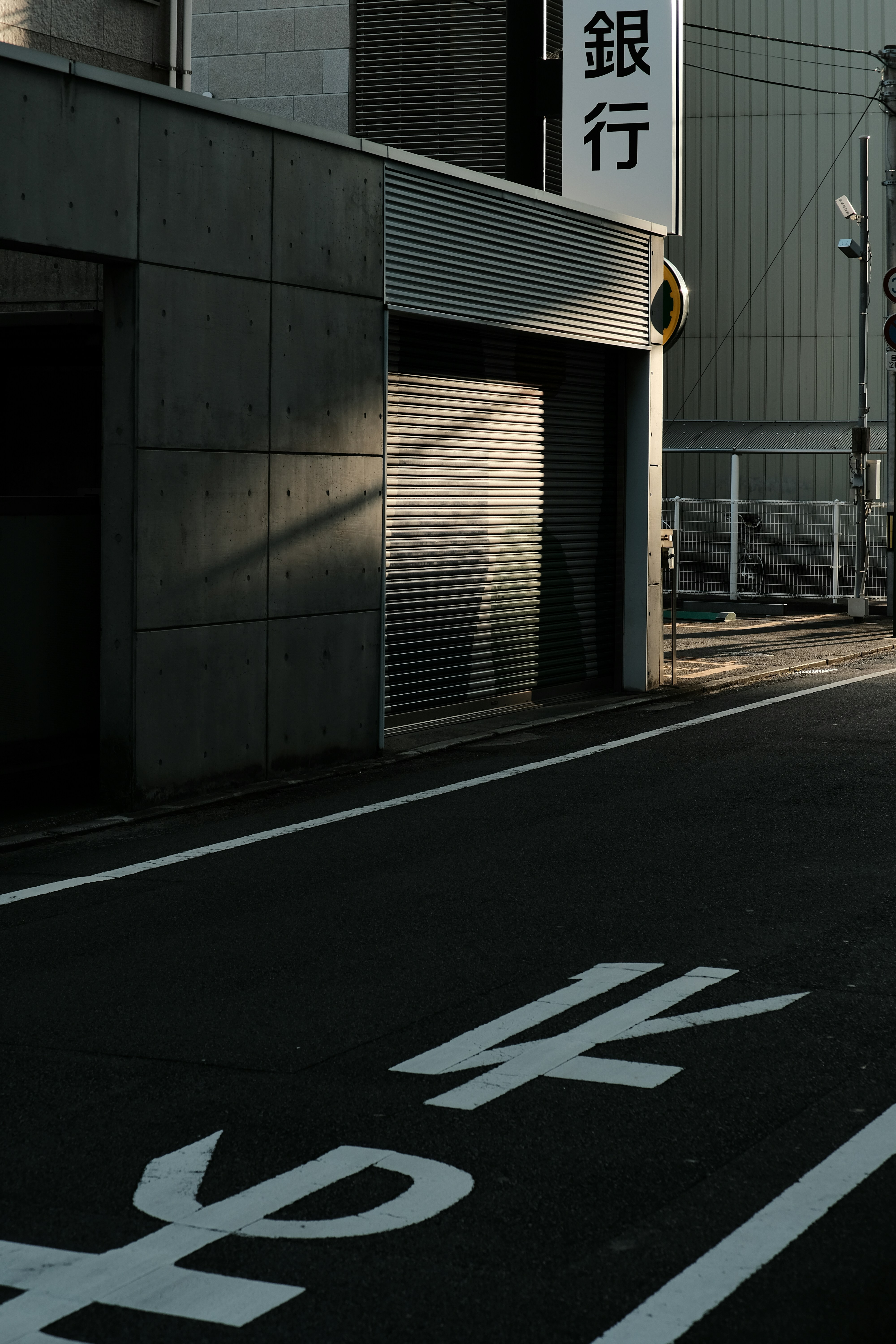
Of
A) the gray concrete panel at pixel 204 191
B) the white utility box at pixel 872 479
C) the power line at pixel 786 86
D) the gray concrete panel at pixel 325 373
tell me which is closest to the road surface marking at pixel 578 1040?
the gray concrete panel at pixel 204 191

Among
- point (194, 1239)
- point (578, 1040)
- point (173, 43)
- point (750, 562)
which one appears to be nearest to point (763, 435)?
point (750, 562)

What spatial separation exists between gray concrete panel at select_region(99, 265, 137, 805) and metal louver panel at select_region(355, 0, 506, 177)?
1094 cm

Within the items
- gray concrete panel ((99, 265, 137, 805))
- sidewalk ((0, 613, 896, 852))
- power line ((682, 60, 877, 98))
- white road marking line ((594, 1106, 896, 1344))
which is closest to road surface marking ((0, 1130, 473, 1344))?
white road marking line ((594, 1106, 896, 1344))

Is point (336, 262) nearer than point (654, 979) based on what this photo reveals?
No

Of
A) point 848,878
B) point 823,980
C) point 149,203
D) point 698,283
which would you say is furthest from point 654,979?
point 698,283

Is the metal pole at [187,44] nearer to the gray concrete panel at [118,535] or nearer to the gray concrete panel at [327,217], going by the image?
the gray concrete panel at [327,217]

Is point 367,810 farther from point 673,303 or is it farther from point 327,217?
point 673,303

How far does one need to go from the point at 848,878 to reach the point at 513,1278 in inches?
Answer: 172

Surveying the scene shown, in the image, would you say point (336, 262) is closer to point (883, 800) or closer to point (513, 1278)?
point (883, 800)

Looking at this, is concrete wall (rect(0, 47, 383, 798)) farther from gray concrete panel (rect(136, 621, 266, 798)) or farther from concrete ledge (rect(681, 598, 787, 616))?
concrete ledge (rect(681, 598, 787, 616))

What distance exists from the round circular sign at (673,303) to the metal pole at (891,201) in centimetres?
689

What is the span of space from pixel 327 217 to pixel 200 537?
248 centimetres

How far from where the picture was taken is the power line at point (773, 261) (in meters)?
35.5

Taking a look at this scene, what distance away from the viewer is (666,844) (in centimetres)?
859
